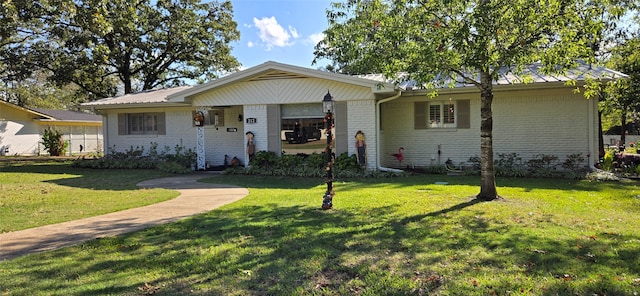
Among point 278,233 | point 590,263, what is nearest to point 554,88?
point 590,263

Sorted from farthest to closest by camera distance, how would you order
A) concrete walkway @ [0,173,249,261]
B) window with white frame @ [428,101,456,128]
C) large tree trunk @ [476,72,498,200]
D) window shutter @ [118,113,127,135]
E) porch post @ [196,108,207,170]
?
1. window shutter @ [118,113,127,135]
2. porch post @ [196,108,207,170]
3. window with white frame @ [428,101,456,128]
4. large tree trunk @ [476,72,498,200]
5. concrete walkway @ [0,173,249,261]

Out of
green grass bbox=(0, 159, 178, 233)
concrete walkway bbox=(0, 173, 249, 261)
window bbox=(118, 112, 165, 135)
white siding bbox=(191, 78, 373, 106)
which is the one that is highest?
white siding bbox=(191, 78, 373, 106)

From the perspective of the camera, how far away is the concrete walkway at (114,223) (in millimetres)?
5094

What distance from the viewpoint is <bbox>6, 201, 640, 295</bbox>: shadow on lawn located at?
11.8ft

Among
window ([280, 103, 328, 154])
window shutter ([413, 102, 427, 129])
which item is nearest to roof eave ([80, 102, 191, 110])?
window ([280, 103, 328, 154])

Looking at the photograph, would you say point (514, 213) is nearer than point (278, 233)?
No

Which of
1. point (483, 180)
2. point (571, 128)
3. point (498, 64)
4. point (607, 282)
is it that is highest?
point (498, 64)

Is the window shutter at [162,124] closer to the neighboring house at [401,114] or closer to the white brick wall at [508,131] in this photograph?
the neighboring house at [401,114]

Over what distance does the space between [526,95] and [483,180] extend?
21.4 feet

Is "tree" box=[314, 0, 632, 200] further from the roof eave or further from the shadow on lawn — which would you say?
the roof eave

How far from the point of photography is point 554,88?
12328 mm

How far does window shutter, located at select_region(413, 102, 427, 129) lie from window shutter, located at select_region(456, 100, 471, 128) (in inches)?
43.6

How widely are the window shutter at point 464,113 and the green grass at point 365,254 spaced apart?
Answer: 20.4ft

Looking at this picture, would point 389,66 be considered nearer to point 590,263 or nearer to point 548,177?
point 590,263
